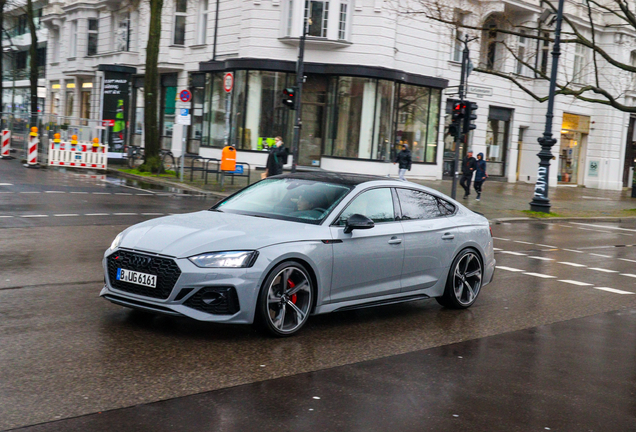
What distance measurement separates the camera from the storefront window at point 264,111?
3378 cm

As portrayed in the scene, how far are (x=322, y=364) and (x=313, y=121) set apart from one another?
92.2 feet

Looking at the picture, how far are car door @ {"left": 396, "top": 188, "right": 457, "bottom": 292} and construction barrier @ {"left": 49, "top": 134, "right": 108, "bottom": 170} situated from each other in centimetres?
2392

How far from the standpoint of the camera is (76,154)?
99.7 ft

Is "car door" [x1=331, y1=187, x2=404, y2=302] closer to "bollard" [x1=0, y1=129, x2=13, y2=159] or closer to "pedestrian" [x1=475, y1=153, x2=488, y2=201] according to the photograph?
"pedestrian" [x1=475, y1=153, x2=488, y2=201]

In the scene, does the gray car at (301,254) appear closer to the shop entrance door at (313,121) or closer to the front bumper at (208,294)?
the front bumper at (208,294)

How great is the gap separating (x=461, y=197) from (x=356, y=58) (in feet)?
25.5

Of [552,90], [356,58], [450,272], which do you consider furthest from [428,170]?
[450,272]

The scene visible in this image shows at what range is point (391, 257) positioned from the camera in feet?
25.1

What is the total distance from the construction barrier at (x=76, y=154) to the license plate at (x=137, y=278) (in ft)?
81.4

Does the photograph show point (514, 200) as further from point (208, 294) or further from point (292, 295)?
point (208, 294)

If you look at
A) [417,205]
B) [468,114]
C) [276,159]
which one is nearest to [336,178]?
[417,205]

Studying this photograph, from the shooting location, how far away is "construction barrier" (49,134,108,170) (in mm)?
30219

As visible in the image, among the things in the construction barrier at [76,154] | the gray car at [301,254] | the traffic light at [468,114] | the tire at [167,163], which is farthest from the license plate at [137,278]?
the construction barrier at [76,154]

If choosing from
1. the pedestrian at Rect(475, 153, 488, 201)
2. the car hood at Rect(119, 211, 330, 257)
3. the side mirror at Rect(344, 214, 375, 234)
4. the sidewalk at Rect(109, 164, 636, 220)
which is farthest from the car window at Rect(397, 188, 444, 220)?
the pedestrian at Rect(475, 153, 488, 201)
